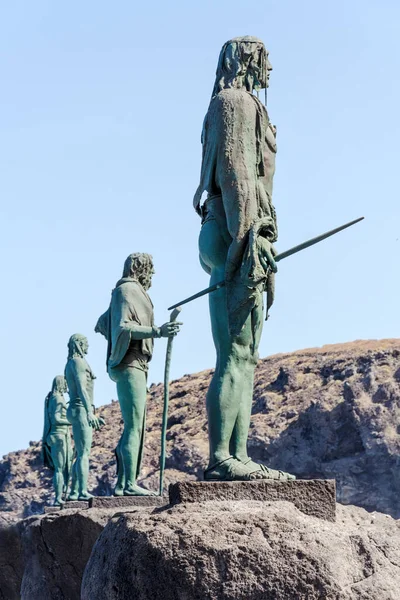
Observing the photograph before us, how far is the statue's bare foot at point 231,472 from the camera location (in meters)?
6.63

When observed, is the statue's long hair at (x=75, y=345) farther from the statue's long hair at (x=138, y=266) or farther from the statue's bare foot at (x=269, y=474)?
the statue's bare foot at (x=269, y=474)

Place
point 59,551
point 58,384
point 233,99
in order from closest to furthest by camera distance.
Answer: point 233,99 → point 59,551 → point 58,384

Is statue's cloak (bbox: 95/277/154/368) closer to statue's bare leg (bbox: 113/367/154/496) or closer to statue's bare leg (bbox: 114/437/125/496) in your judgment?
statue's bare leg (bbox: 113/367/154/496)


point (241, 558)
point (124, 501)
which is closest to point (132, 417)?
Result: point (124, 501)

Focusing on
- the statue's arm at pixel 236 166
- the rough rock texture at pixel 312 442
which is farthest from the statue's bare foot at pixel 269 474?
the rough rock texture at pixel 312 442

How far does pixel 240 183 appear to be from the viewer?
7117 millimetres

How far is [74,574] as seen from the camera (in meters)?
9.58

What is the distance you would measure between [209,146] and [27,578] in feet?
15.1

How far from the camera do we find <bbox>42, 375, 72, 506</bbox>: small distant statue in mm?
19234

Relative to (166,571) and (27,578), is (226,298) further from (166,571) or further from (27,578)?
(27,578)

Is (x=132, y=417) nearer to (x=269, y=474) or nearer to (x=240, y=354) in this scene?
(x=240, y=354)

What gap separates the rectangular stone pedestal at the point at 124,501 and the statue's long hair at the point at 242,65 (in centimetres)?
395

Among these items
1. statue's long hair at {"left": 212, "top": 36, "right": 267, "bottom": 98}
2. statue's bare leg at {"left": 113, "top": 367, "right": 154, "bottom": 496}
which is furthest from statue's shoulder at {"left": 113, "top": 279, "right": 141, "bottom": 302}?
statue's long hair at {"left": 212, "top": 36, "right": 267, "bottom": 98}

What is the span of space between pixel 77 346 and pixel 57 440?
3.14 m
